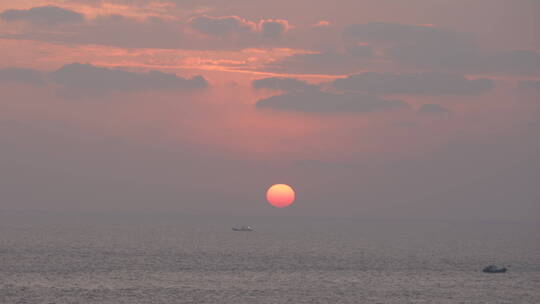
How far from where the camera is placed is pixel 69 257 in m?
175

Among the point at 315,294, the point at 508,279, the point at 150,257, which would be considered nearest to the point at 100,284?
the point at 315,294

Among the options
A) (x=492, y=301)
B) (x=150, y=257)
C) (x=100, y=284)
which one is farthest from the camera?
(x=150, y=257)

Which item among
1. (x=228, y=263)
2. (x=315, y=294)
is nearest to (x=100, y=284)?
(x=315, y=294)

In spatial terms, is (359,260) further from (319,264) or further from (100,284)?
(100,284)

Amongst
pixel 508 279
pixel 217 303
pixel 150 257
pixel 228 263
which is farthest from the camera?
pixel 150 257

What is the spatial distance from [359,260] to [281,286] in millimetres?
67808

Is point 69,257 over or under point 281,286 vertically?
over

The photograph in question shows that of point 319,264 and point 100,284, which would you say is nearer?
point 100,284

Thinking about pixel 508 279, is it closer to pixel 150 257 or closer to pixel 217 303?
pixel 217 303

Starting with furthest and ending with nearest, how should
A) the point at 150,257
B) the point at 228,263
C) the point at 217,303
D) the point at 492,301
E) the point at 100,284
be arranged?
1. the point at 150,257
2. the point at 228,263
3. the point at 100,284
4. the point at 492,301
5. the point at 217,303

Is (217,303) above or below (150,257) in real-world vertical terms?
below

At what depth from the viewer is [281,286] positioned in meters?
125

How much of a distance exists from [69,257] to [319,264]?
58.8 m

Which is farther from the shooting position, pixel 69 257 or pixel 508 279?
pixel 69 257
